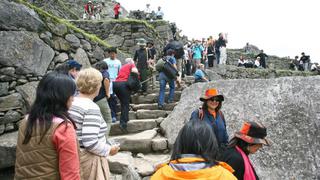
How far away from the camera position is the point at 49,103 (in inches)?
92.7

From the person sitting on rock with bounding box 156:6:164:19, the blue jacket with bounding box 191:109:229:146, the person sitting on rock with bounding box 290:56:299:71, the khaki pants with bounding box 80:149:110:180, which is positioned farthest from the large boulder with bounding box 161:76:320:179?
the person sitting on rock with bounding box 290:56:299:71

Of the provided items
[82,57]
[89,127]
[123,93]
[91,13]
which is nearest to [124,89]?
[123,93]

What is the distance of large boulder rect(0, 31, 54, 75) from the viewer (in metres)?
6.10

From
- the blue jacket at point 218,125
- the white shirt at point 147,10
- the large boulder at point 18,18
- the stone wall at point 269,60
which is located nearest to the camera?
the blue jacket at point 218,125

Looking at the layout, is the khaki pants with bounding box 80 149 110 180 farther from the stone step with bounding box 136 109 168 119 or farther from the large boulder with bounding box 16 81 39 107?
the stone step with bounding box 136 109 168 119

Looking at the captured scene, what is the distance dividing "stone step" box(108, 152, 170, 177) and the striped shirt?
2159 mm

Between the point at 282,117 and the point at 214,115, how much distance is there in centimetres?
208

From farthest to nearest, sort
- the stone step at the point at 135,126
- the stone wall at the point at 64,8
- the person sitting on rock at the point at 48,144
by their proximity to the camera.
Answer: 1. the stone wall at the point at 64,8
2. the stone step at the point at 135,126
3. the person sitting on rock at the point at 48,144

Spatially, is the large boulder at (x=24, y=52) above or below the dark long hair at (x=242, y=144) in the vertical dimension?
above

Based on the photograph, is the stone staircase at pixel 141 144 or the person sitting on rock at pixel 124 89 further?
the person sitting on rock at pixel 124 89

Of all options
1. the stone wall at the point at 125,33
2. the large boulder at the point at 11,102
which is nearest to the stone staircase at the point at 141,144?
the large boulder at the point at 11,102

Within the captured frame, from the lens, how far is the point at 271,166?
5285mm

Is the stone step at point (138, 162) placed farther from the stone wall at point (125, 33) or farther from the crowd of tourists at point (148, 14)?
the crowd of tourists at point (148, 14)

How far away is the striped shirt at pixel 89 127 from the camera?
2803 millimetres
